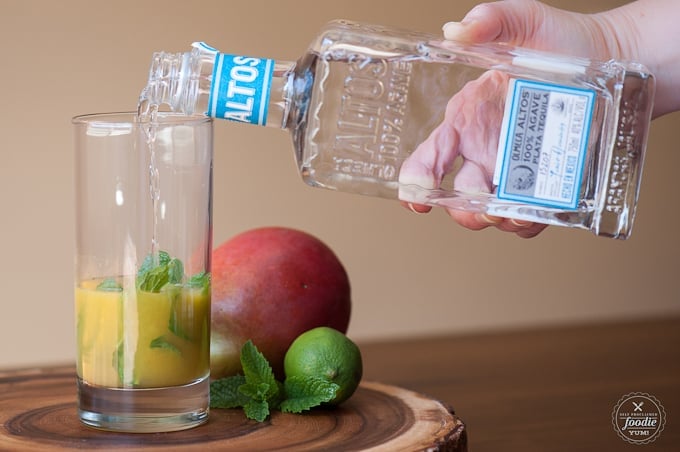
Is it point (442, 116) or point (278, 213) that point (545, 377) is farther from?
point (278, 213)

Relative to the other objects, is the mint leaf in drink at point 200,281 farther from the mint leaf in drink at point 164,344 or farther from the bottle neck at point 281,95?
the bottle neck at point 281,95

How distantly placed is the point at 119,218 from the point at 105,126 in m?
0.09

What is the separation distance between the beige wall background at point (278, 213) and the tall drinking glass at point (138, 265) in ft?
4.86

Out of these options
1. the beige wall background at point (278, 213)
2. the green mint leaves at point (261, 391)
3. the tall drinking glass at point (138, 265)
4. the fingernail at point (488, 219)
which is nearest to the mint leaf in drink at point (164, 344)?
the tall drinking glass at point (138, 265)

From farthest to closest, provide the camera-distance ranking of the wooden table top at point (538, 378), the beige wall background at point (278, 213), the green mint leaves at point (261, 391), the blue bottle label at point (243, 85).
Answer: the beige wall background at point (278, 213), the wooden table top at point (538, 378), the green mint leaves at point (261, 391), the blue bottle label at point (243, 85)

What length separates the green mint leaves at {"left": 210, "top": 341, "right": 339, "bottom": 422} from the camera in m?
1.06

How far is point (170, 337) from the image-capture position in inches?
39.3

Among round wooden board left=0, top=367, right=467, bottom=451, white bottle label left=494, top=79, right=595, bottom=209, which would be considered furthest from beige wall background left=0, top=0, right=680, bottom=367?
white bottle label left=494, top=79, right=595, bottom=209

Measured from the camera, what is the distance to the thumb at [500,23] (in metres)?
1.07

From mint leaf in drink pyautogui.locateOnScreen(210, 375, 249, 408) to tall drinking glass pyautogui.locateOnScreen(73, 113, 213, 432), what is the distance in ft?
0.28

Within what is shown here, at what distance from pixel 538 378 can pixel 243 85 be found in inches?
33.8

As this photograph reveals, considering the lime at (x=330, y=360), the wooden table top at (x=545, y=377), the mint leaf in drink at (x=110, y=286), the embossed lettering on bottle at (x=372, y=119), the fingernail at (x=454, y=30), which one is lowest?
the wooden table top at (x=545, y=377)

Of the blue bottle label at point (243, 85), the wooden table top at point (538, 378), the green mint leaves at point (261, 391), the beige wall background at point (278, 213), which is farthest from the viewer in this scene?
the beige wall background at point (278, 213)

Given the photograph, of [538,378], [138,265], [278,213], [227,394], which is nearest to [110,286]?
[138,265]
